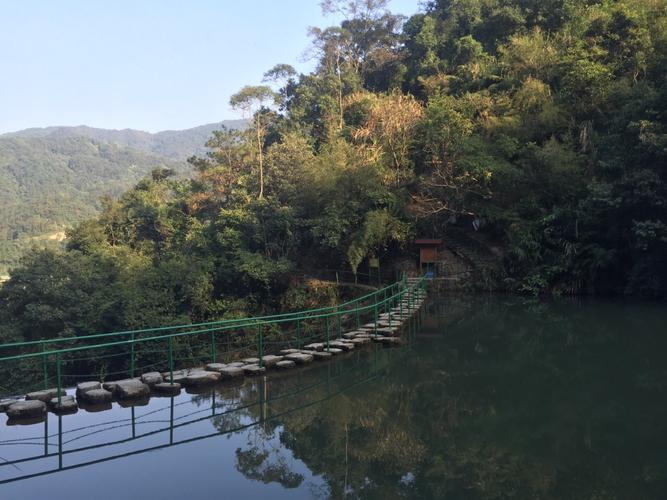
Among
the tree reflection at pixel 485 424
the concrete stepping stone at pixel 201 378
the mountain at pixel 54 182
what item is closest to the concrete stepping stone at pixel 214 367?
the concrete stepping stone at pixel 201 378

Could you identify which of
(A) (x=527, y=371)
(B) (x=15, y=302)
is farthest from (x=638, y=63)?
(B) (x=15, y=302)

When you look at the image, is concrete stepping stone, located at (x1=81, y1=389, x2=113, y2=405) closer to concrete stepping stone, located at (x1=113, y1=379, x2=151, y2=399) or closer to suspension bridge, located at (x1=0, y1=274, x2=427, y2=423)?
suspension bridge, located at (x1=0, y1=274, x2=427, y2=423)

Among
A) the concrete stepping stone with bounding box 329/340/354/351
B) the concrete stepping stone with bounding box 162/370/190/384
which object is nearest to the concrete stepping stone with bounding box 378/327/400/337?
the concrete stepping stone with bounding box 329/340/354/351

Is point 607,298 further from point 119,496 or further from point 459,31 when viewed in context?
point 459,31

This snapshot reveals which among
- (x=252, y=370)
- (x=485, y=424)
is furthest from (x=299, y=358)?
(x=485, y=424)

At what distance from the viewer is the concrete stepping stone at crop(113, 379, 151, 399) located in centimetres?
698

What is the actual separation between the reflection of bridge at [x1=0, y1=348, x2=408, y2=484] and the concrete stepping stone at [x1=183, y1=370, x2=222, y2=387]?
316 millimetres

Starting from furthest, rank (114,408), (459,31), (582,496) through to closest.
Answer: (459,31) → (114,408) → (582,496)

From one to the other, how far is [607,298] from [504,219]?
174 inches

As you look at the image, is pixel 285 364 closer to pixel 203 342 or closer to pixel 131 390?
pixel 131 390

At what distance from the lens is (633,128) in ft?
47.1

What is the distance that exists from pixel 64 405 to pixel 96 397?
0.38 meters

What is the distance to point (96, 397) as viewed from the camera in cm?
681

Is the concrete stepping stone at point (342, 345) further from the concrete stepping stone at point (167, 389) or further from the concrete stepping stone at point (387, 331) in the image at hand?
the concrete stepping stone at point (167, 389)
